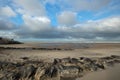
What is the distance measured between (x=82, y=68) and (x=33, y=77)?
4.66 metres

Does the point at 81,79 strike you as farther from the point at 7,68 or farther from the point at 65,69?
the point at 7,68

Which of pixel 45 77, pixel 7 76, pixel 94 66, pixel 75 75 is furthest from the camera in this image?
pixel 94 66

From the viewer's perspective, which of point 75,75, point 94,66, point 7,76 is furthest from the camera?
point 94,66

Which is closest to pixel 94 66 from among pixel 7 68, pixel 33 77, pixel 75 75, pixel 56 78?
pixel 75 75

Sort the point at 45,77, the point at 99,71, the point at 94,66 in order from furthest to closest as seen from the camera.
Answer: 1. the point at 94,66
2. the point at 99,71
3. the point at 45,77

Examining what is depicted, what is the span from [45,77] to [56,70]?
5.03 feet

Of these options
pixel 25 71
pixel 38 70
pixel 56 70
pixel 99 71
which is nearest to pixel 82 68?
pixel 99 71

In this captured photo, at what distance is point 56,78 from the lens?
40.6 ft

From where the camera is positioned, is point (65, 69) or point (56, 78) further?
point (65, 69)

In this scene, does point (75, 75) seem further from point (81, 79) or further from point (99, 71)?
point (99, 71)

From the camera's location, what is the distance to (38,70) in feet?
42.6

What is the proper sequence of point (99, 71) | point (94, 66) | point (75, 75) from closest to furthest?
1. point (75, 75)
2. point (99, 71)
3. point (94, 66)

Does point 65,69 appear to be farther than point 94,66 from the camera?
No

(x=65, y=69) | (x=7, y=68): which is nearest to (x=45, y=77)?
(x=65, y=69)
